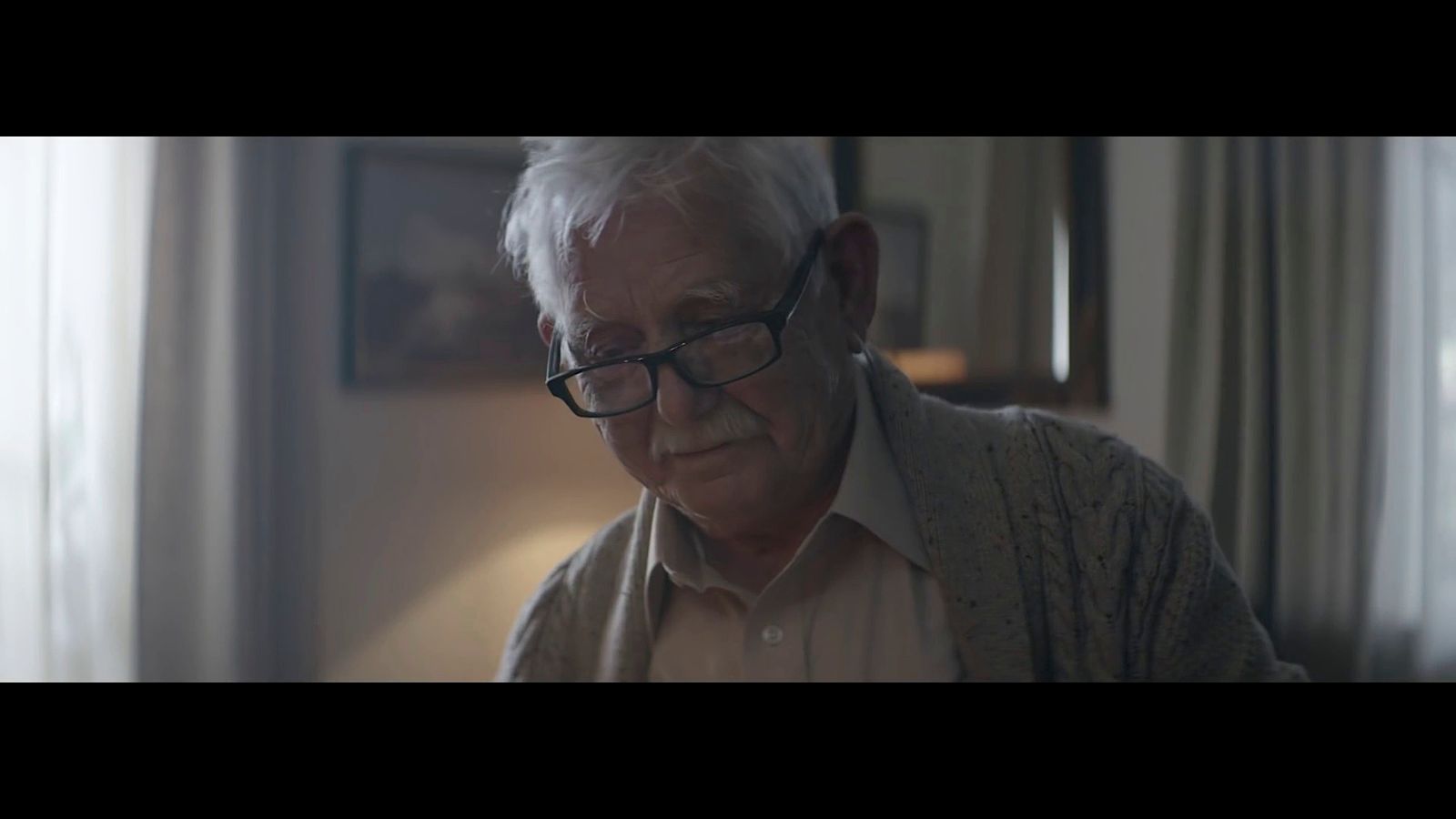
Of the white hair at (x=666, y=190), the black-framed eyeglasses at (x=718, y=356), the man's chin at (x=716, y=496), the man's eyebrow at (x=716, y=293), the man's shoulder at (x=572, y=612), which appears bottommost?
the man's shoulder at (x=572, y=612)

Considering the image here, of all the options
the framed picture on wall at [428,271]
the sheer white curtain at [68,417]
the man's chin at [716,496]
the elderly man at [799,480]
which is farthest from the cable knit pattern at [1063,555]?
the sheer white curtain at [68,417]

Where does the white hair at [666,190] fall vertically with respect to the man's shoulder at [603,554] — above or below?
above

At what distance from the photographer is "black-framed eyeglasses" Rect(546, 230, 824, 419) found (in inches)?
29.2

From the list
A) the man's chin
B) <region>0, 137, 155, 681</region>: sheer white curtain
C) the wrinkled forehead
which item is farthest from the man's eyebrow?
<region>0, 137, 155, 681</region>: sheer white curtain

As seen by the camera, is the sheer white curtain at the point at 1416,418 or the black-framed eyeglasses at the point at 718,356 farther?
the sheer white curtain at the point at 1416,418

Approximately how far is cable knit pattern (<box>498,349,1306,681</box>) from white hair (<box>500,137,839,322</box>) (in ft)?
0.53

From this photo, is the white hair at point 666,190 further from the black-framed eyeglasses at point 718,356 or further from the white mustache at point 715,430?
the white mustache at point 715,430

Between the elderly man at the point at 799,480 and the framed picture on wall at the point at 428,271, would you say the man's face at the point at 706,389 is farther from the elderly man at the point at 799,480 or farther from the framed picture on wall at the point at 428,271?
the framed picture on wall at the point at 428,271

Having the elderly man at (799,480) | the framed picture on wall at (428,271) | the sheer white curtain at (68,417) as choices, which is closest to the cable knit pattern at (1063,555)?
the elderly man at (799,480)

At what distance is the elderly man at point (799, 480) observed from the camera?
738mm

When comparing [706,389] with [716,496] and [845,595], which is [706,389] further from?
[845,595]

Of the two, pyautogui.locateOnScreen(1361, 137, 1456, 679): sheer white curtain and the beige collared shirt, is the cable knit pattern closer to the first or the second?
the beige collared shirt

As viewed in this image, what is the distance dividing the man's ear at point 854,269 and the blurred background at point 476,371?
1.7 inches

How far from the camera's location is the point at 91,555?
941 mm
